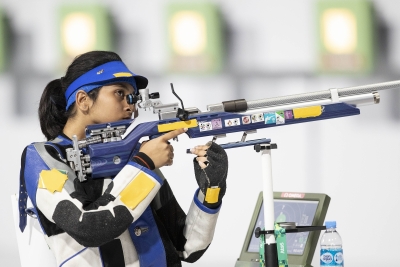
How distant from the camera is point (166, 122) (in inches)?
77.9

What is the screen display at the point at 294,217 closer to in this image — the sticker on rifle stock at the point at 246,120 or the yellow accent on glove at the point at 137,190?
the sticker on rifle stock at the point at 246,120

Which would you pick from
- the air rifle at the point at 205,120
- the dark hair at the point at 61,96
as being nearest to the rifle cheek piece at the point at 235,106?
the air rifle at the point at 205,120

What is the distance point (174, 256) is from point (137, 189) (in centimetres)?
31

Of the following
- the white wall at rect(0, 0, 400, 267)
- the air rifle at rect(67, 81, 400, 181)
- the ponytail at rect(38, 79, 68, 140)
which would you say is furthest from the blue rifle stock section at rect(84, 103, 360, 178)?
the white wall at rect(0, 0, 400, 267)

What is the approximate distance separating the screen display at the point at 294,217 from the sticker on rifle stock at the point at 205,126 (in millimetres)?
539

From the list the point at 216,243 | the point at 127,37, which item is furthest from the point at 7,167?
the point at 216,243

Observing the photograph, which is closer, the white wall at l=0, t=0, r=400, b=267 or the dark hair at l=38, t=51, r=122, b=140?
the dark hair at l=38, t=51, r=122, b=140

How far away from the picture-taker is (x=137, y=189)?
1.85 metres

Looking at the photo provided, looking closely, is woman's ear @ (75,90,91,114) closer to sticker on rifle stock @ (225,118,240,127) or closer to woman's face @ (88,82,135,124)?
woman's face @ (88,82,135,124)

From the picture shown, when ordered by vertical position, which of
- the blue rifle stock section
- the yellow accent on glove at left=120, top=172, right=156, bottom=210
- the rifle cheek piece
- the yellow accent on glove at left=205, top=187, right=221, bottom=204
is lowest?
the yellow accent on glove at left=205, top=187, right=221, bottom=204

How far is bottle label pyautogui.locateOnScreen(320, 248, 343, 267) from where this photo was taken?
6.91ft

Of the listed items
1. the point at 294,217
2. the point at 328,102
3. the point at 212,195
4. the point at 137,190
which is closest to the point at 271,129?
the point at 294,217

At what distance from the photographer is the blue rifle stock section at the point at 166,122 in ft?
6.29

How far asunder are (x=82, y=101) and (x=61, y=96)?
125 millimetres
